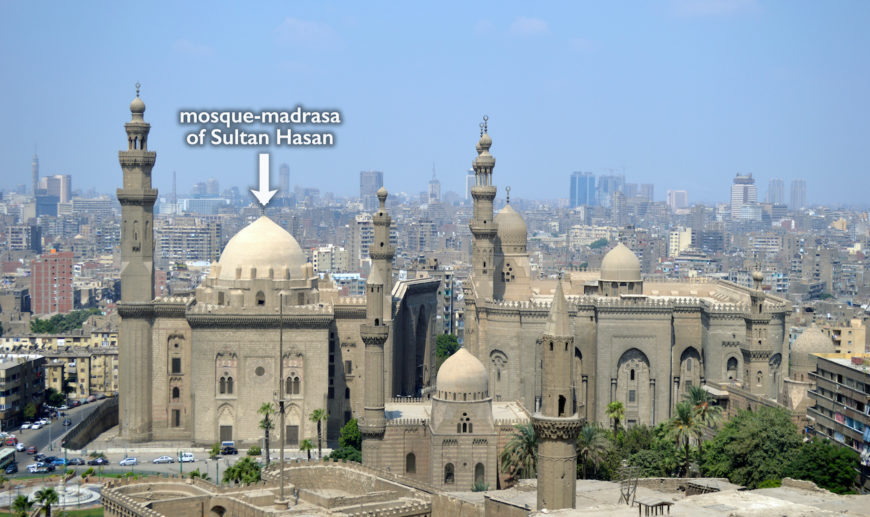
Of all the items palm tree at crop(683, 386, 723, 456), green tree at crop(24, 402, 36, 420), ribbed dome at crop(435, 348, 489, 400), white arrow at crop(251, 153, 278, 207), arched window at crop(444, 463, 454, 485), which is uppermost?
white arrow at crop(251, 153, 278, 207)

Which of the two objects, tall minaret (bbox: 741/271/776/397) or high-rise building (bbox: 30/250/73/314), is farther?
high-rise building (bbox: 30/250/73/314)

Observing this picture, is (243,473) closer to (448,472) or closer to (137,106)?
(448,472)

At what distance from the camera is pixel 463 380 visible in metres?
53.9

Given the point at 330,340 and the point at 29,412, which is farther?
the point at 29,412

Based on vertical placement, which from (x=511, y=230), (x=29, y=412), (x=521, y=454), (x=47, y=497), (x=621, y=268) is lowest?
(x=29, y=412)

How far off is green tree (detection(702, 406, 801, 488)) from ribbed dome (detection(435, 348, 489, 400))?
9538 millimetres

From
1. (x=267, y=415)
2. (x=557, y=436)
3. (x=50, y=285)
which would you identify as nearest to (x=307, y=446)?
(x=267, y=415)

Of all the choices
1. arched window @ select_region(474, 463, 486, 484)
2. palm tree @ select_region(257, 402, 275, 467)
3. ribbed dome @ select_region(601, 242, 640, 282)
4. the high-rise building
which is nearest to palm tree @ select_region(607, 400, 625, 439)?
arched window @ select_region(474, 463, 486, 484)

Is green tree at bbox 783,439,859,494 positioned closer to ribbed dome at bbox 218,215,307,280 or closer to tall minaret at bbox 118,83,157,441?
ribbed dome at bbox 218,215,307,280

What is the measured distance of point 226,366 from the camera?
6431cm

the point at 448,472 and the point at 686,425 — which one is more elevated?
the point at 686,425

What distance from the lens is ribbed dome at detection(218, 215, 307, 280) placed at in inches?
2584

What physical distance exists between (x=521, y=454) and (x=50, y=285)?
101 meters

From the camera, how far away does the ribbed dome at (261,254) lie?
65.6 metres
